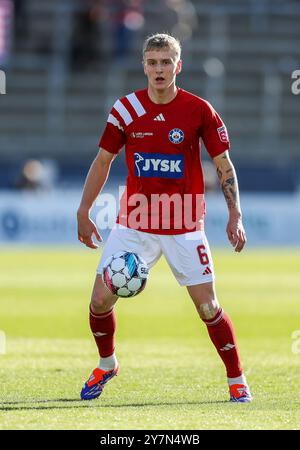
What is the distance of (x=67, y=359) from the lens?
9.77 metres

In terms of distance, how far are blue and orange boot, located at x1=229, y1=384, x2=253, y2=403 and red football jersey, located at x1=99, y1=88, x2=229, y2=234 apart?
44.2 inches

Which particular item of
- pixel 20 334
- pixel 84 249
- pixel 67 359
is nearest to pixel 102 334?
pixel 67 359

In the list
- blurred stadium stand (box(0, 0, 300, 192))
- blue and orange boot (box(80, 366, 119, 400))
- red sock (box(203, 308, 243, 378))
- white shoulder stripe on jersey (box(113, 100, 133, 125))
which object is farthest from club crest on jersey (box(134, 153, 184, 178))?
blurred stadium stand (box(0, 0, 300, 192))

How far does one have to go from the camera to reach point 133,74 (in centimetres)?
2794

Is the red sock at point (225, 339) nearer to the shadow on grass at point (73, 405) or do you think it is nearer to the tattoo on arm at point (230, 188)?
the shadow on grass at point (73, 405)

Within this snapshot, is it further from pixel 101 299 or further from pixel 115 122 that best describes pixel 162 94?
pixel 101 299

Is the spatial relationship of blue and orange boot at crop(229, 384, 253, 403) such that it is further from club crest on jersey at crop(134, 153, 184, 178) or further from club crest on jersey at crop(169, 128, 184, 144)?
club crest on jersey at crop(169, 128, 184, 144)

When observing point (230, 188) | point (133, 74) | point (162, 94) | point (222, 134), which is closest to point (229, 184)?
point (230, 188)

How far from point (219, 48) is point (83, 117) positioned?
3925mm

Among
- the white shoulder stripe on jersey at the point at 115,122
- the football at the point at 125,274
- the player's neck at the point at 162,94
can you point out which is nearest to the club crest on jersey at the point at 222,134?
the player's neck at the point at 162,94

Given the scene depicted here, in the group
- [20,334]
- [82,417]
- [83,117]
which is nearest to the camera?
[82,417]

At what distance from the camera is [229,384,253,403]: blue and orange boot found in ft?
24.5
